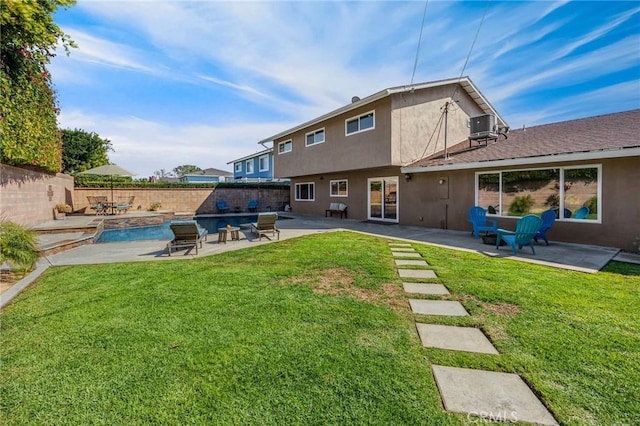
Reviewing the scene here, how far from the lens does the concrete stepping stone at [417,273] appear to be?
19.7 feet

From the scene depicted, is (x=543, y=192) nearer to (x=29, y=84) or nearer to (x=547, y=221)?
(x=547, y=221)

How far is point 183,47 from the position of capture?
12.6 m

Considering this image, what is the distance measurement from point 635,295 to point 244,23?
44.1 ft

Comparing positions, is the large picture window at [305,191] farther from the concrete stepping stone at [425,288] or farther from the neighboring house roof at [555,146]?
the concrete stepping stone at [425,288]

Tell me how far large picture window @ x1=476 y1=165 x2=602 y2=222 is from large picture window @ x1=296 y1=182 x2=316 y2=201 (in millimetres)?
12178

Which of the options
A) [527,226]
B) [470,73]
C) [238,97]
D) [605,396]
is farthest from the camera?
[238,97]

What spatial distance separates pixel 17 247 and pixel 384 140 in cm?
1244

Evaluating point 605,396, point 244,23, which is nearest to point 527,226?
point 605,396

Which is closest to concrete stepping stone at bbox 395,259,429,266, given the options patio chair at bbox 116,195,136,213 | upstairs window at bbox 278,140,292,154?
upstairs window at bbox 278,140,292,154

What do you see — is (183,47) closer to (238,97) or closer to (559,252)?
(238,97)

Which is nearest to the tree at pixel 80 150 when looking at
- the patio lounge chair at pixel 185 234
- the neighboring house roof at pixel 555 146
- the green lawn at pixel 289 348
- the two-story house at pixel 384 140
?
the two-story house at pixel 384 140

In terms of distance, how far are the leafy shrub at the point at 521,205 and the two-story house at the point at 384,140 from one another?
368 centimetres

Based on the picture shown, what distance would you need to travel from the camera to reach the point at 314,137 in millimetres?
18562

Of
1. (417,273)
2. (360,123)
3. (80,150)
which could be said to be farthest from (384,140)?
(80,150)
